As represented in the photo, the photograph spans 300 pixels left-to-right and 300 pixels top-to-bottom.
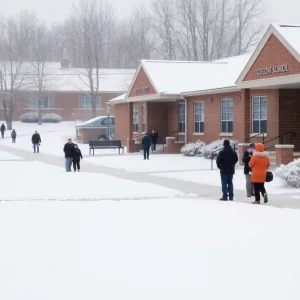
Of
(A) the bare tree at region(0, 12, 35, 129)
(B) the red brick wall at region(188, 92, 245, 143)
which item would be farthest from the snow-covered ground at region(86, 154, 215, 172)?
(A) the bare tree at region(0, 12, 35, 129)

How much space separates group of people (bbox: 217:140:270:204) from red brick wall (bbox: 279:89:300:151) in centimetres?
1162

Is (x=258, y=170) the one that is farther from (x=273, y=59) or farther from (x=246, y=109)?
(x=246, y=109)

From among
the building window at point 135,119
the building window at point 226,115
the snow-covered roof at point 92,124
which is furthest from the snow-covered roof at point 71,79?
the building window at point 226,115

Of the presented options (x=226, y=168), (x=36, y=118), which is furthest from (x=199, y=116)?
(x=36, y=118)

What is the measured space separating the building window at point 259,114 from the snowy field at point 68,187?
31.1 feet

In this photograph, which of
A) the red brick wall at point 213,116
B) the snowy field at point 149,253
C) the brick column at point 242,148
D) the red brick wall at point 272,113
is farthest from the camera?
the red brick wall at point 213,116

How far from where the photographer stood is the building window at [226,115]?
3531cm

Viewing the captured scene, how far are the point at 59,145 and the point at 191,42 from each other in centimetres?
3139

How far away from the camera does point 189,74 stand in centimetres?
4200

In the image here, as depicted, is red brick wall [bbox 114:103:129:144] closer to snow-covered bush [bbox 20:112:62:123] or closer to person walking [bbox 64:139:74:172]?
person walking [bbox 64:139:74:172]

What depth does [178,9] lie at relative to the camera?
76.9 metres

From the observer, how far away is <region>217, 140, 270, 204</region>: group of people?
55.9ft

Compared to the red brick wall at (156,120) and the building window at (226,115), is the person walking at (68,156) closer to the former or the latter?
the building window at (226,115)

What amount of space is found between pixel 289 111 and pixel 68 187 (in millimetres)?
12904
